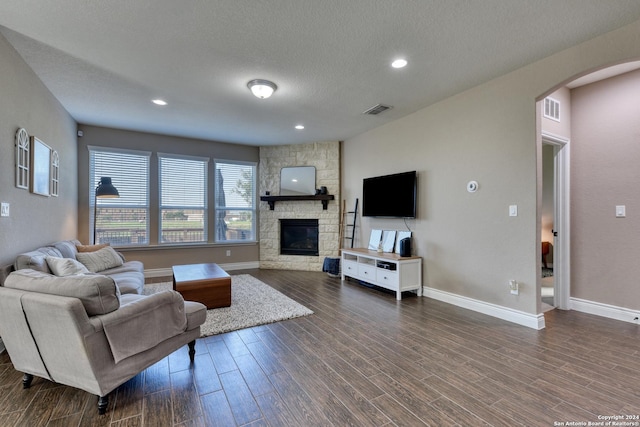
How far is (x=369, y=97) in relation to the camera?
381cm

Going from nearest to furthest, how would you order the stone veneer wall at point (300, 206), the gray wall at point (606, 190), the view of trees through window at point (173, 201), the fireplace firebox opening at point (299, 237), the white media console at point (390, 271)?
the gray wall at point (606, 190), the white media console at point (390, 271), the view of trees through window at point (173, 201), the stone veneer wall at point (300, 206), the fireplace firebox opening at point (299, 237)

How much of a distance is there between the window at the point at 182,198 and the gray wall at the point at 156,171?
4.8 inches

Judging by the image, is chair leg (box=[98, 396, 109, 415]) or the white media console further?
the white media console

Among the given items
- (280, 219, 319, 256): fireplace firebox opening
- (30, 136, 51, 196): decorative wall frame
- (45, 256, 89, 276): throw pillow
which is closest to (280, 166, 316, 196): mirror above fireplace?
(280, 219, 319, 256): fireplace firebox opening

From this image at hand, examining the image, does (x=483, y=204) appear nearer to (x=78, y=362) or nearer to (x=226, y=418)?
(x=226, y=418)

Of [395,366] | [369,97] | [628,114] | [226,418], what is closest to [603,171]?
[628,114]

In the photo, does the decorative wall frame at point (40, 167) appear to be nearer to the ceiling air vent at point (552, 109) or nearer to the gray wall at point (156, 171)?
the gray wall at point (156, 171)

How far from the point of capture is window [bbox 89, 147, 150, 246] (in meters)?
5.07

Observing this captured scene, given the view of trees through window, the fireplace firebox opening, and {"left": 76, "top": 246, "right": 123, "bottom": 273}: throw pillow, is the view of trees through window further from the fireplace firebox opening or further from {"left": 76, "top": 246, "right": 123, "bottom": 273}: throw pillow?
{"left": 76, "top": 246, "right": 123, "bottom": 273}: throw pillow

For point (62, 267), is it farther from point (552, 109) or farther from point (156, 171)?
point (552, 109)

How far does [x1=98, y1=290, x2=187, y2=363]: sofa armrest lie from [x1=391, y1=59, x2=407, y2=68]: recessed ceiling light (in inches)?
114

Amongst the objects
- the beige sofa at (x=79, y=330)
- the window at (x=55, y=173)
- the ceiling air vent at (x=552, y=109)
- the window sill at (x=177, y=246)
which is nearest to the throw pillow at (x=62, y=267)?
the beige sofa at (x=79, y=330)

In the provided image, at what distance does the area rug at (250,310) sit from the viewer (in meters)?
3.01

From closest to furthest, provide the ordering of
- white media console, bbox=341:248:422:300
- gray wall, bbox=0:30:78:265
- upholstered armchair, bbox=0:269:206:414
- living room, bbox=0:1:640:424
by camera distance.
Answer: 1. upholstered armchair, bbox=0:269:206:414
2. gray wall, bbox=0:30:78:265
3. living room, bbox=0:1:640:424
4. white media console, bbox=341:248:422:300
